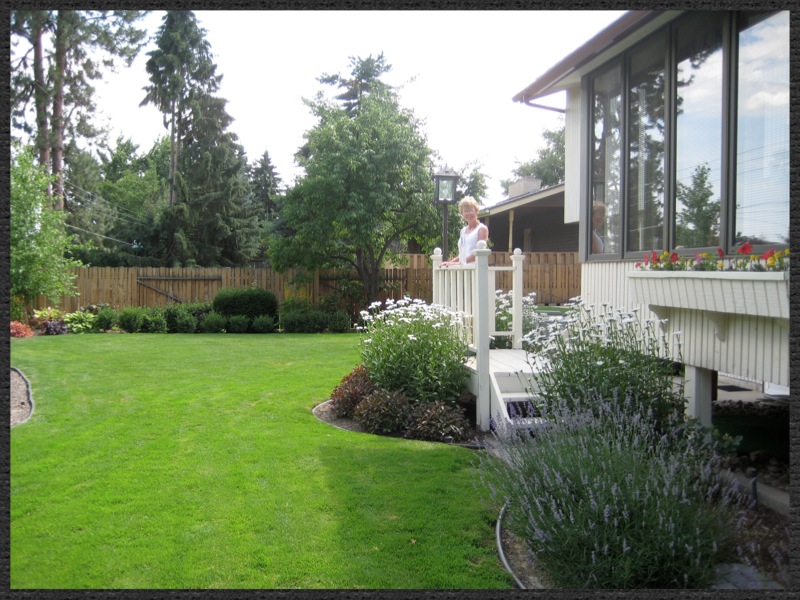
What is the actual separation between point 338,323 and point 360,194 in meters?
2.81

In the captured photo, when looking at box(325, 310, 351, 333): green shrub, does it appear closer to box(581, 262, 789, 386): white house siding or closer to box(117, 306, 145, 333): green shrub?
A: box(117, 306, 145, 333): green shrub

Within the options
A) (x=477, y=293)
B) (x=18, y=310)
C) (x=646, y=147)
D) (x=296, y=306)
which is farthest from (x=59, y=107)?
(x=646, y=147)

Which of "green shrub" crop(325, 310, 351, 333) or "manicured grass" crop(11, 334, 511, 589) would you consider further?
"green shrub" crop(325, 310, 351, 333)

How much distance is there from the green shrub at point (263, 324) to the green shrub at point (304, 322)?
26cm

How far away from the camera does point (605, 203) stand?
6.03 meters

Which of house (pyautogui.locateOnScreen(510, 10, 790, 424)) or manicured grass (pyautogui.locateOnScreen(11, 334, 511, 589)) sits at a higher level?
house (pyautogui.locateOnScreen(510, 10, 790, 424))

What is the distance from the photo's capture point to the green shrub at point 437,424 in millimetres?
5188

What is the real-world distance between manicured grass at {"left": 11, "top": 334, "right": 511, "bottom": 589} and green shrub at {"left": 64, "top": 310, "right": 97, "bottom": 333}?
25.1 feet

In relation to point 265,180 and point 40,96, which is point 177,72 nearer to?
point 40,96

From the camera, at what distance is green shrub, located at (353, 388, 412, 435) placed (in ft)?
17.6

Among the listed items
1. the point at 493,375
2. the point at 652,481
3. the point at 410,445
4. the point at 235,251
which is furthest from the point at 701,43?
the point at 235,251

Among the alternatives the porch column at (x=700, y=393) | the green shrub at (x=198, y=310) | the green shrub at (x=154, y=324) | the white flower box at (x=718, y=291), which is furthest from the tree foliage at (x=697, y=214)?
the green shrub at (x=198, y=310)

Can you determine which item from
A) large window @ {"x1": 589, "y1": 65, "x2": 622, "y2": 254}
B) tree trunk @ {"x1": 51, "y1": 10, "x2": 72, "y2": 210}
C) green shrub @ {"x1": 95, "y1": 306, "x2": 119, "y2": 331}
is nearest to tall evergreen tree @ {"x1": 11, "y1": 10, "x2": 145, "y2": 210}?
tree trunk @ {"x1": 51, "y1": 10, "x2": 72, "y2": 210}

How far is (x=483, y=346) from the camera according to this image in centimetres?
540
